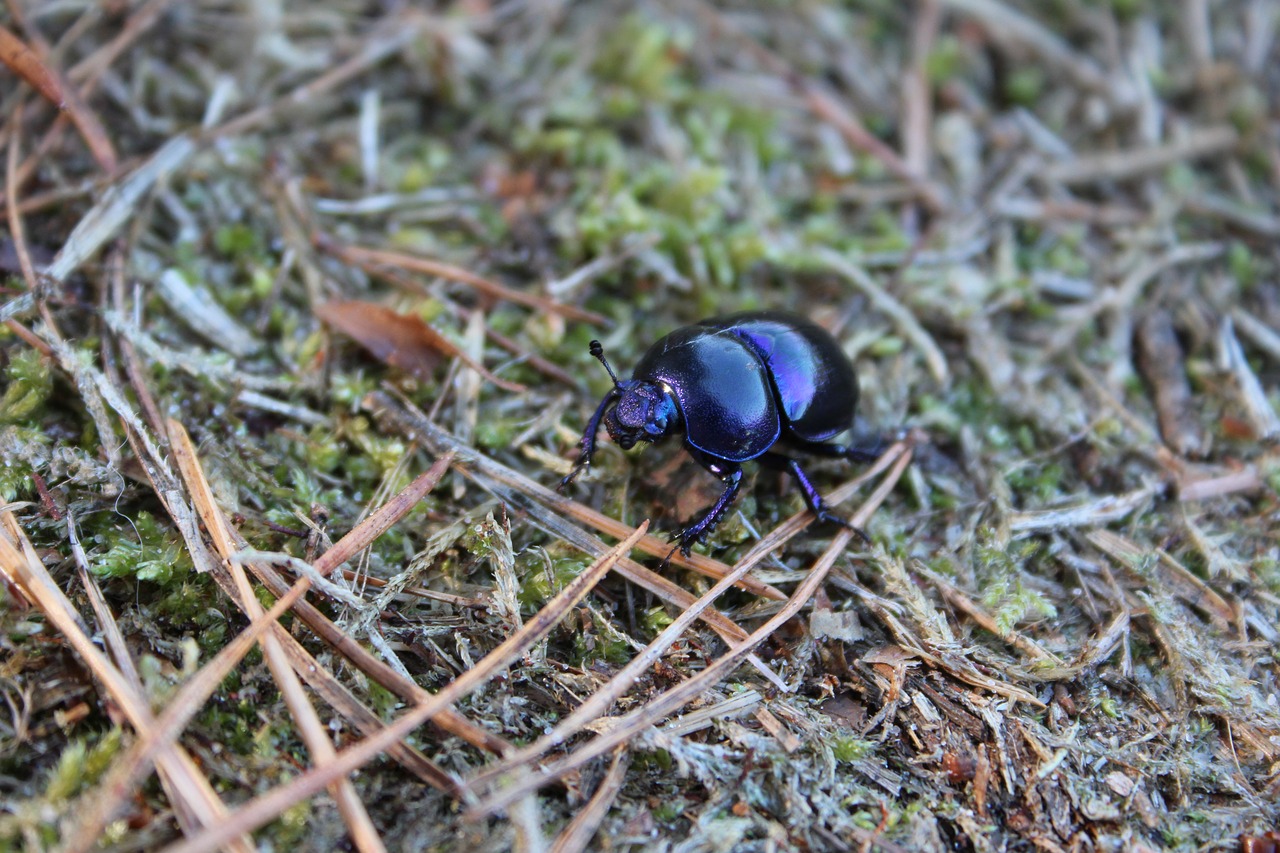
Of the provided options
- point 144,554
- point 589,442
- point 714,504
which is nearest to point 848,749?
point 714,504

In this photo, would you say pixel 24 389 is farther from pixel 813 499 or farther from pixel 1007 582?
pixel 1007 582

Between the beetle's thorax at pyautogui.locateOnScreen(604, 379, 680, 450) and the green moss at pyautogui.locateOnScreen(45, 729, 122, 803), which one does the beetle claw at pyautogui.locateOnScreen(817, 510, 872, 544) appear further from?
the green moss at pyautogui.locateOnScreen(45, 729, 122, 803)

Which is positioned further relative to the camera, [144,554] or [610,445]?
[610,445]

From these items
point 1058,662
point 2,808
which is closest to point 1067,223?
point 1058,662

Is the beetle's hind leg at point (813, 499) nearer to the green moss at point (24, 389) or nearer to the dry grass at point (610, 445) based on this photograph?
the dry grass at point (610, 445)

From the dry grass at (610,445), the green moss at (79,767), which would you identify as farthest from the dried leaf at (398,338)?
the green moss at (79,767)

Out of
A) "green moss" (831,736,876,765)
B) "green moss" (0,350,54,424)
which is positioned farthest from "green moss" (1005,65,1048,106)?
"green moss" (0,350,54,424)

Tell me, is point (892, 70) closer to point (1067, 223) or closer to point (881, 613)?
point (1067, 223)
